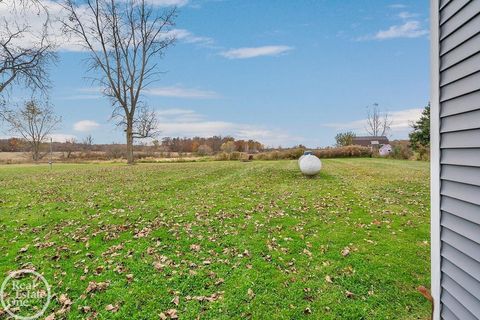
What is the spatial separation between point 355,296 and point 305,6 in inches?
434

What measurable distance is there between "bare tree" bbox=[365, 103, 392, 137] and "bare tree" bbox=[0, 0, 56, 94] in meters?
43.6

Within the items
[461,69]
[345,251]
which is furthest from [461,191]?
[345,251]

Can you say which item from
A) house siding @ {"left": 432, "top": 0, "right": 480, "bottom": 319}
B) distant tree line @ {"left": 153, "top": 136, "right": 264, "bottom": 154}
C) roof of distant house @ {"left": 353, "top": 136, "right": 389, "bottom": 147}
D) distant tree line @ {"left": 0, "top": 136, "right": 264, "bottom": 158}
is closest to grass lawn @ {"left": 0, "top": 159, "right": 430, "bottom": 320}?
house siding @ {"left": 432, "top": 0, "right": 480, "bottom": 319}

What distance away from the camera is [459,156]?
2.08 meters

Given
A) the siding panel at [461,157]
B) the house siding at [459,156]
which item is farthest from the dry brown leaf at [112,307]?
the siding panel at [461,157]

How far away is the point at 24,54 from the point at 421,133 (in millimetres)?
31037

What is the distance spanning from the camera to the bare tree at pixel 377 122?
44875mm

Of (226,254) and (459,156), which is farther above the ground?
(459,156)

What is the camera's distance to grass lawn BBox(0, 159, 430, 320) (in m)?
3.29

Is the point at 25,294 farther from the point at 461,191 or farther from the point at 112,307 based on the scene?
the point at 461,191

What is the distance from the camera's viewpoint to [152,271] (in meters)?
4.02

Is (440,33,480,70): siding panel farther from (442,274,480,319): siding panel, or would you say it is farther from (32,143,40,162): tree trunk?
(32,143,40,162): tree trunk

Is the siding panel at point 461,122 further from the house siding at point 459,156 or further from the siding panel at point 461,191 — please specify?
the siding panel at point 461,191

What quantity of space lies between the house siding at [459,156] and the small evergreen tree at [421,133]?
1164 inches
